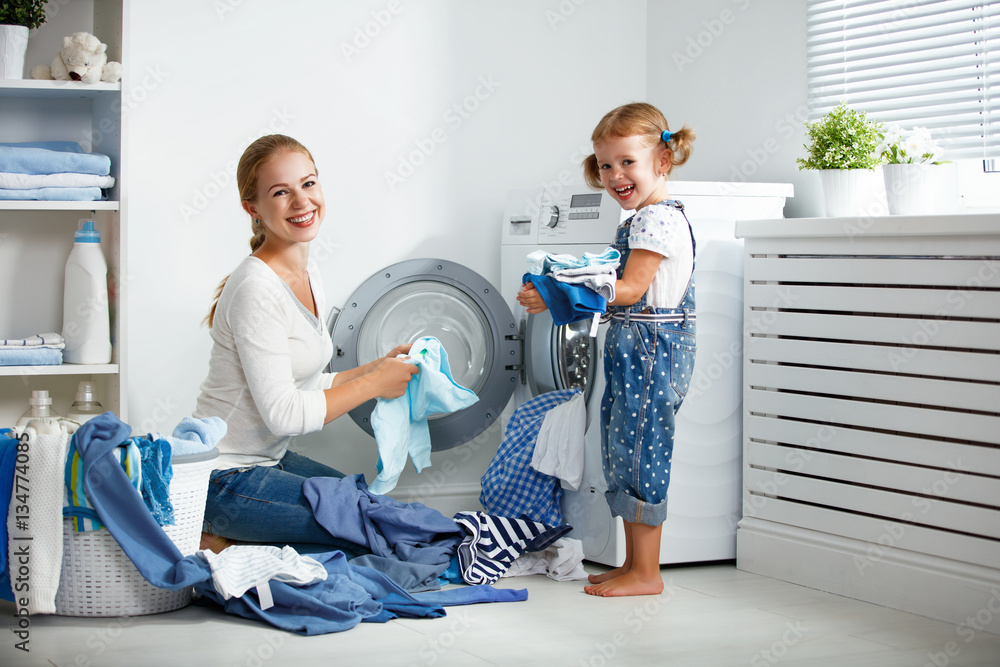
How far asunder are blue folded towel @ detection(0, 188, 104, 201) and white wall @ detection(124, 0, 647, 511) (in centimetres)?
19

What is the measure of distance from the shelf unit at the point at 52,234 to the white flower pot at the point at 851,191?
1.76 meters

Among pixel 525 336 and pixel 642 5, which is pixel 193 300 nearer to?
pixel 525 336

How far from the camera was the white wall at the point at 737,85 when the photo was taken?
2.56 metres

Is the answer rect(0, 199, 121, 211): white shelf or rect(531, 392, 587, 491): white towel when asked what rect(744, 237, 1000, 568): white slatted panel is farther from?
rect(0, 199, 121, 211): white shelf

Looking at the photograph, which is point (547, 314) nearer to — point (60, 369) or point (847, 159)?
point (847, 159)

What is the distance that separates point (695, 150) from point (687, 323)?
1.05 metres

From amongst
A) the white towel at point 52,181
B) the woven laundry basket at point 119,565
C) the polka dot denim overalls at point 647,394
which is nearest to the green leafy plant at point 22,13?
the white towel at point 52,181

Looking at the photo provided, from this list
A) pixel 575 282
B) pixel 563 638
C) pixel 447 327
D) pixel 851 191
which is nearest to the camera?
pixel 563 638

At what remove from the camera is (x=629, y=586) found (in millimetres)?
1981

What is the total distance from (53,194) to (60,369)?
0.41m

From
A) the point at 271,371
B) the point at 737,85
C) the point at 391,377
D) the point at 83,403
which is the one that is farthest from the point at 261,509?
the point at 737,85

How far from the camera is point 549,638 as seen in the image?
5.54 feet

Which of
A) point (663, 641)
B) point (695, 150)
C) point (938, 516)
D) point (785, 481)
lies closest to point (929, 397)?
point (938, 516)

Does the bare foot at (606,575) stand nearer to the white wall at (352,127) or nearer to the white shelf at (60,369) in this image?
the white wall at (352,127)
